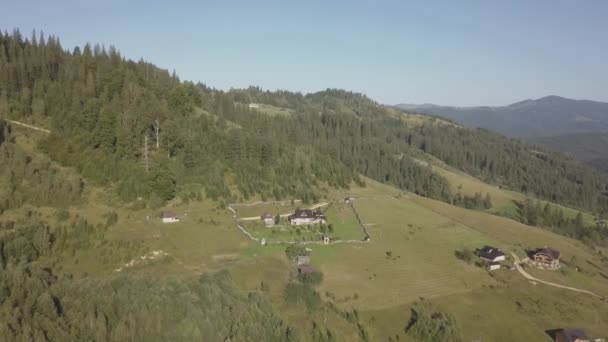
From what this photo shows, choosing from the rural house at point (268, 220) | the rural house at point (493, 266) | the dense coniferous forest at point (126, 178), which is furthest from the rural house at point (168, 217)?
the rural house at point (493, 266)

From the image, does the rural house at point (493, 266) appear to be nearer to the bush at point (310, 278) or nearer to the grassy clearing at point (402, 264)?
the grassy clearing at point (402, 264)

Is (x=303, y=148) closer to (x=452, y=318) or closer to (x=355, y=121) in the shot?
(x=452, y=318)

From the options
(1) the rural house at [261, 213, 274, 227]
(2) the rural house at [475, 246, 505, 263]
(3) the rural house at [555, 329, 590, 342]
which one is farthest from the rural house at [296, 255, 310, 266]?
(3) the rural house at [555, 329, 590, 342]

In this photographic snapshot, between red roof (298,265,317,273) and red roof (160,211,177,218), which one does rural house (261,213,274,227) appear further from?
red roof (298,265,317,273)

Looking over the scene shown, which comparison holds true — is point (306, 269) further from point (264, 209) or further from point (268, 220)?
point (264, 209)

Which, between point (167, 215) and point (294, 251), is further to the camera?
point (167, 215)

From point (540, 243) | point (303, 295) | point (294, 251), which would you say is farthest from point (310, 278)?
point (540, 243)
